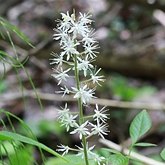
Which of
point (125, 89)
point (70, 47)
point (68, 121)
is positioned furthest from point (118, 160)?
point (125, 89)

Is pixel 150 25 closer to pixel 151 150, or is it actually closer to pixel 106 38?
pixel 106 38

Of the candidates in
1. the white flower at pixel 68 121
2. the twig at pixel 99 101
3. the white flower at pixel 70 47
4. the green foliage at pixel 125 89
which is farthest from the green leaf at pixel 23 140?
the green foliage at pixel 125 89

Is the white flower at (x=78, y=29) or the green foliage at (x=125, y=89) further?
the green foliage at (x=125, y=89)

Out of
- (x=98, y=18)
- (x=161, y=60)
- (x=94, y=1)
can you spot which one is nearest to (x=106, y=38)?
(x=98, y=18)

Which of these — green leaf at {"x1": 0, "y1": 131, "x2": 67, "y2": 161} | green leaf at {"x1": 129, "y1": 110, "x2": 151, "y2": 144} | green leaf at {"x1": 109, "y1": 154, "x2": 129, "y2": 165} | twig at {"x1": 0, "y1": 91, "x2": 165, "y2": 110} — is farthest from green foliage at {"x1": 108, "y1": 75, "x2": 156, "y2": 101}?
green leaf at {"x1": 0, "y1": 131, "x2": 67, "y2": 161}

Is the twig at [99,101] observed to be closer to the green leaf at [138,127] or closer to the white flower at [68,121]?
the green leaf at [138,127]

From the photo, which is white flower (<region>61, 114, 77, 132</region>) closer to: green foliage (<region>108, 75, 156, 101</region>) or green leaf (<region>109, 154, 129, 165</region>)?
green leaf (<region>109, 154, 129, 165</region>)

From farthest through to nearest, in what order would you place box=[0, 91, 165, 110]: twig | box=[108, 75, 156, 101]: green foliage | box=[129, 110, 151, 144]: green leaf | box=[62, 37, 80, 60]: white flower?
box=[108, 75, 156, 101]: green foliage → box=[0, 91, 165, 110]: twig → box=[129, 110, 151, 144]: green leaf → box=[62, 37, 80, 60]: white flower

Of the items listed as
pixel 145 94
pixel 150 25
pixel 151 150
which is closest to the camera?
pixel 151 150

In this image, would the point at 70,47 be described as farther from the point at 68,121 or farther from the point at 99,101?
the point at 99,101

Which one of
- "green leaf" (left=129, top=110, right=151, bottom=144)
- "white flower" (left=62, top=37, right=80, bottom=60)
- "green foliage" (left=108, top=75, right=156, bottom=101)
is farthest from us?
"green foliage" (left=108, top=75, right=156, bottom=101)

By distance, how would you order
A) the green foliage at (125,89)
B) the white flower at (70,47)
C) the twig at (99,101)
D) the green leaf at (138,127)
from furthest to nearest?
the green foliage at (125,89) → the twig at (99,101) → the green leaf at (138,127) → the white flower at (70,47)
